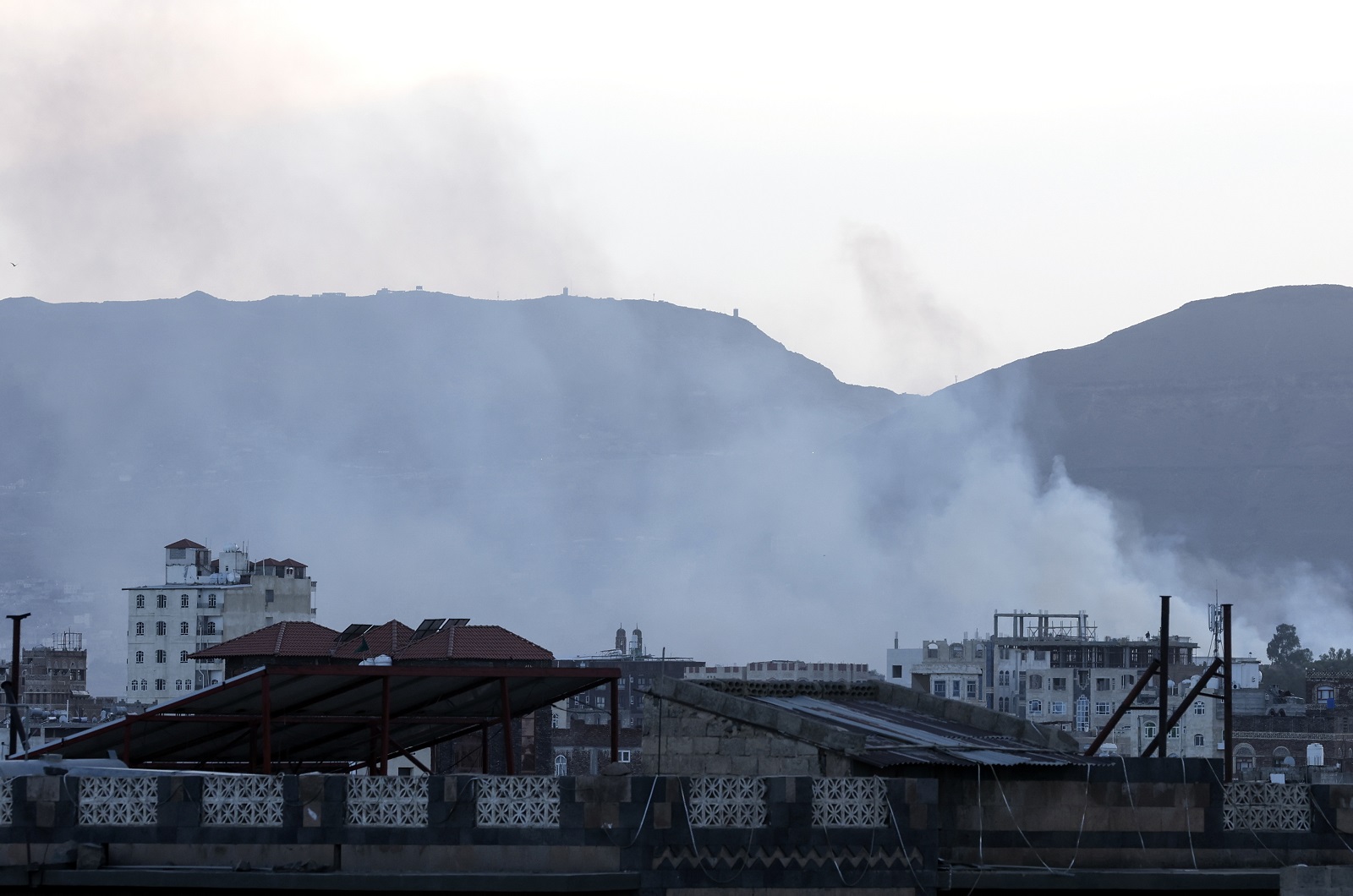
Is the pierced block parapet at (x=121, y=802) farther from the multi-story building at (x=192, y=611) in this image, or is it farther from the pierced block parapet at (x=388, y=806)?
the multi-story building at (x=192, y=611)

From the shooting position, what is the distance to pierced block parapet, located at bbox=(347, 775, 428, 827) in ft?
102

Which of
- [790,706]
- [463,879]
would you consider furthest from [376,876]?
[790,706]

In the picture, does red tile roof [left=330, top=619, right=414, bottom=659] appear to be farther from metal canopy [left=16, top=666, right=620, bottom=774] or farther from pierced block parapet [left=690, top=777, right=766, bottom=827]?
pierced block parapet [left=690, top=777, right=766, bottom=827]

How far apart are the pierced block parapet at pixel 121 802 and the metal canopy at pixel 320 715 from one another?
15.5 ft

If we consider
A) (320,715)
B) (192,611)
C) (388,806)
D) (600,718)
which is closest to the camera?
(388,806)

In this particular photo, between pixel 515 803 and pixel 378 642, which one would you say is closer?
pixel 515 803

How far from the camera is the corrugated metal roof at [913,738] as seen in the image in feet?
114

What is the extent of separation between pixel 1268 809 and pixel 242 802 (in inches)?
717

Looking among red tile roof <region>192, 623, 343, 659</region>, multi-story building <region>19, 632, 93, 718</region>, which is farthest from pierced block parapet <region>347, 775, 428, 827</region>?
multi-story building <region>19, 632, 93, 718</region>

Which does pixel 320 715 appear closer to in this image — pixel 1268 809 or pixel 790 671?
pixel 1268 809

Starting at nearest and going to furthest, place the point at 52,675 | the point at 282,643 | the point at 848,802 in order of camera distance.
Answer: the point at 848,802 → the point at 282,643 → the point at 52,675

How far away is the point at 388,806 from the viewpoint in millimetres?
31250

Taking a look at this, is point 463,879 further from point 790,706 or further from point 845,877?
point 790,706

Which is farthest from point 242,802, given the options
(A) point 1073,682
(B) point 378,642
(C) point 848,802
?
(A) point 1073,682
